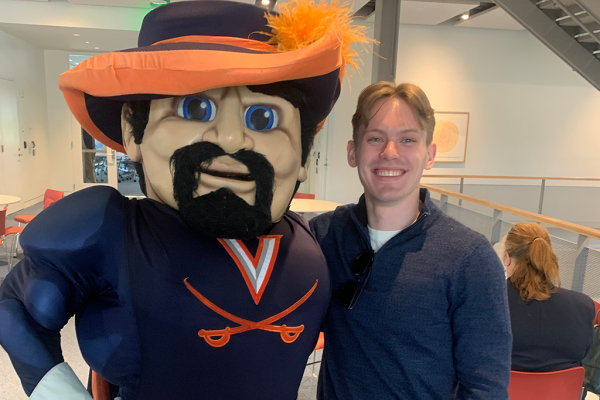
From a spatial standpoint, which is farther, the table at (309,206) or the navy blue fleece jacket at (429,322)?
the table at (309,206)

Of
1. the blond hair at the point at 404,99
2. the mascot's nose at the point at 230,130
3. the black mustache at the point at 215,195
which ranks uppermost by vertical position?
the blond hair at the point at 404,99

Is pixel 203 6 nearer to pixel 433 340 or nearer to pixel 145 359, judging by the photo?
pixel 145 359

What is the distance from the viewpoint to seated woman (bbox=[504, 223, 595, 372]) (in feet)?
5.40

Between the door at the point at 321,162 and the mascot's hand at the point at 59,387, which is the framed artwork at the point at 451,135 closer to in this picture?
the door at the point at 321,162

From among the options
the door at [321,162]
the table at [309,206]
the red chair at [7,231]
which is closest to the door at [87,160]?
the door at [321,162]

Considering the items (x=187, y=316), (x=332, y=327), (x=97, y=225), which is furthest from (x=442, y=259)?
(x=97, y=225)

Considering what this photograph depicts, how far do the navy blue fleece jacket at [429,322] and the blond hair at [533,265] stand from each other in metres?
0.77

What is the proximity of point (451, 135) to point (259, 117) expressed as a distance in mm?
6194

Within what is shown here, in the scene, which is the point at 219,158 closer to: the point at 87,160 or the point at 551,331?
the point at 551,331

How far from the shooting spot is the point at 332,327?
122 centimetres

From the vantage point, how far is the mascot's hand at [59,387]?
2.55 ft

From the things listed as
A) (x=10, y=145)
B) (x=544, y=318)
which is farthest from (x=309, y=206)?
(x=10, y=145)

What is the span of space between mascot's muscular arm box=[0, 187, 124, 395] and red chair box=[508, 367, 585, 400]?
1434 mm

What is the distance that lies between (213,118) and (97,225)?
32cm
